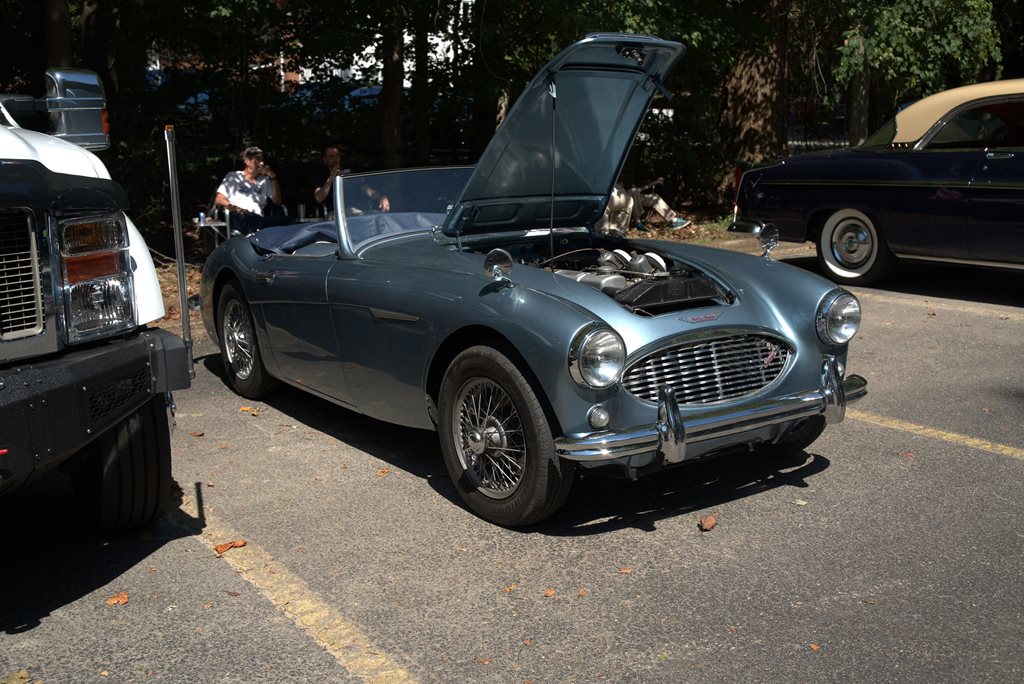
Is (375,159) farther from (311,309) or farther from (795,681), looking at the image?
(795,681)

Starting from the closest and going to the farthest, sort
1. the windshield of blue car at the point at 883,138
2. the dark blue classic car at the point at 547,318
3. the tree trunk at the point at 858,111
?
the dark blue classic car at the point at 547,318, the windshield of blue car at the point at 883,138, the tree trunk at the point at 858,111

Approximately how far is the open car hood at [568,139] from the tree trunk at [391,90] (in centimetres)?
694

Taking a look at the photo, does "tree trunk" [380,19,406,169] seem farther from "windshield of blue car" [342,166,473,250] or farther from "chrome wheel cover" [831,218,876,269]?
"windshield of blue car" [342,166,473,250]

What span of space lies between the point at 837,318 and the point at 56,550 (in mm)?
3487

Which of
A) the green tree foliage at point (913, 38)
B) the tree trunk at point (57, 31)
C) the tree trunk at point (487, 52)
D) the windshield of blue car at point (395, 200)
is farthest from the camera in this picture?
the green tree foliage at point (913, 38)

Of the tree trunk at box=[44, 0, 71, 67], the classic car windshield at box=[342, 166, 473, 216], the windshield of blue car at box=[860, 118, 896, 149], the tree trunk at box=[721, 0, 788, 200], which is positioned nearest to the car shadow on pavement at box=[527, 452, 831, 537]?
the classic car windshield at box=[342, 166, 473, 216]

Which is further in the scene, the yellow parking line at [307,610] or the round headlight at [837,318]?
the round headlight at [837,318]

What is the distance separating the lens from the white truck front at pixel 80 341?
3.54 m

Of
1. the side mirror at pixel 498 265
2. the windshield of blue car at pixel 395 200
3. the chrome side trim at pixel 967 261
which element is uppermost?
the windshield of blue car at pixel 395 200

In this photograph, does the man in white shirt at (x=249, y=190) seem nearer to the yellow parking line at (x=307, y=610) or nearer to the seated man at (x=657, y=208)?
the seated man at (x=657, y=208)

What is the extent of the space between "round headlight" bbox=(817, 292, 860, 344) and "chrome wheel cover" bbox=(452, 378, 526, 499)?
1.47m

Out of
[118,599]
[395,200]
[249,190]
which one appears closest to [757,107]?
[249,190]

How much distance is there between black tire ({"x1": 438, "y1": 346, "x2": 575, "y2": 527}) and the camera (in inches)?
173

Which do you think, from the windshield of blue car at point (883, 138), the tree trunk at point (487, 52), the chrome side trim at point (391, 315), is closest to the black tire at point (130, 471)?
the chrome side trim at point (391, 315)
